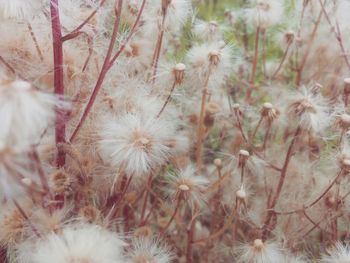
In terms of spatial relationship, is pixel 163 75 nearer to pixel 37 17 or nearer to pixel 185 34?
pixel 37 17

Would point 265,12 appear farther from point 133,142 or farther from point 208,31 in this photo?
point 133,142

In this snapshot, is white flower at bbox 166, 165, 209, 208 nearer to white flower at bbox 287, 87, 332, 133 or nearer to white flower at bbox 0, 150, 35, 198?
white flower at bbox 287, 87, 332, 133

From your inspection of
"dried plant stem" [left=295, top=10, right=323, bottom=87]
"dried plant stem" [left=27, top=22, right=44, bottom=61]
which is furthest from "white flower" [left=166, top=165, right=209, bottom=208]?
"dried plant stem" [left=295, top=10, right=323, bottom=87]

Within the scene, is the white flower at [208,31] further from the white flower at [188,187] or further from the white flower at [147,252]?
the white flower at [147,252]

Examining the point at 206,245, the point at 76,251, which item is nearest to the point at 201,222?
the point at 206,245

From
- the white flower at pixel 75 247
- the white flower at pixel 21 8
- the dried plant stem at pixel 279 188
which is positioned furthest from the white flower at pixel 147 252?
the white flower at pixel 21 8

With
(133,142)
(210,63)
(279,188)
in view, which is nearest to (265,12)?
(210,63)
